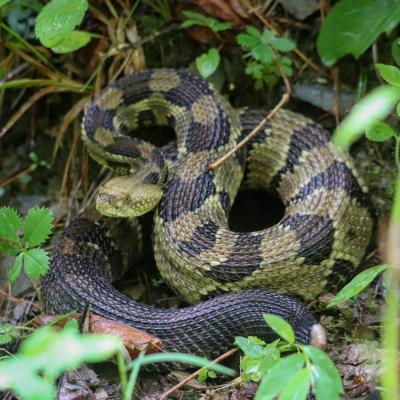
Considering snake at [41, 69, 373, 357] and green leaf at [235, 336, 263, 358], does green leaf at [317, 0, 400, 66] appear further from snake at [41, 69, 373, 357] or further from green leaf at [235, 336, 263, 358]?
green leaf at [235, 336, 263, 358]

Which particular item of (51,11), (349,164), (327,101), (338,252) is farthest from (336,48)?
(51,11)

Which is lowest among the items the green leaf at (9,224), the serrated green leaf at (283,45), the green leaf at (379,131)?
the green leaf at (9,224)

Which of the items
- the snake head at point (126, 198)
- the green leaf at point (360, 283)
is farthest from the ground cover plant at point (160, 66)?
the green leaf at point (360, 283)

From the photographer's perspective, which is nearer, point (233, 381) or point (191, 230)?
point (233, 381)

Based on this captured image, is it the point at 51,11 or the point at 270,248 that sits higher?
the point at 51,11

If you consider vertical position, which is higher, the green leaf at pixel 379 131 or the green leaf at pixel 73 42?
the green leaf at pixel 379 131

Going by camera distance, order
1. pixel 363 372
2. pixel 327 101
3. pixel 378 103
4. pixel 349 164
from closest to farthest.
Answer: pixel 378 103, pixel 363 372, pixel 349 164, pixel 327 101

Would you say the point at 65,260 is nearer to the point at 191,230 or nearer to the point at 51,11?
the point at 191,230

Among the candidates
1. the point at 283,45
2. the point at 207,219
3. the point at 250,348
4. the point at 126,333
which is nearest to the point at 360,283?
the point at 250,348

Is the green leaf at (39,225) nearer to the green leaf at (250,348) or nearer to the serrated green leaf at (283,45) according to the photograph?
the green leaf at (250,348)
